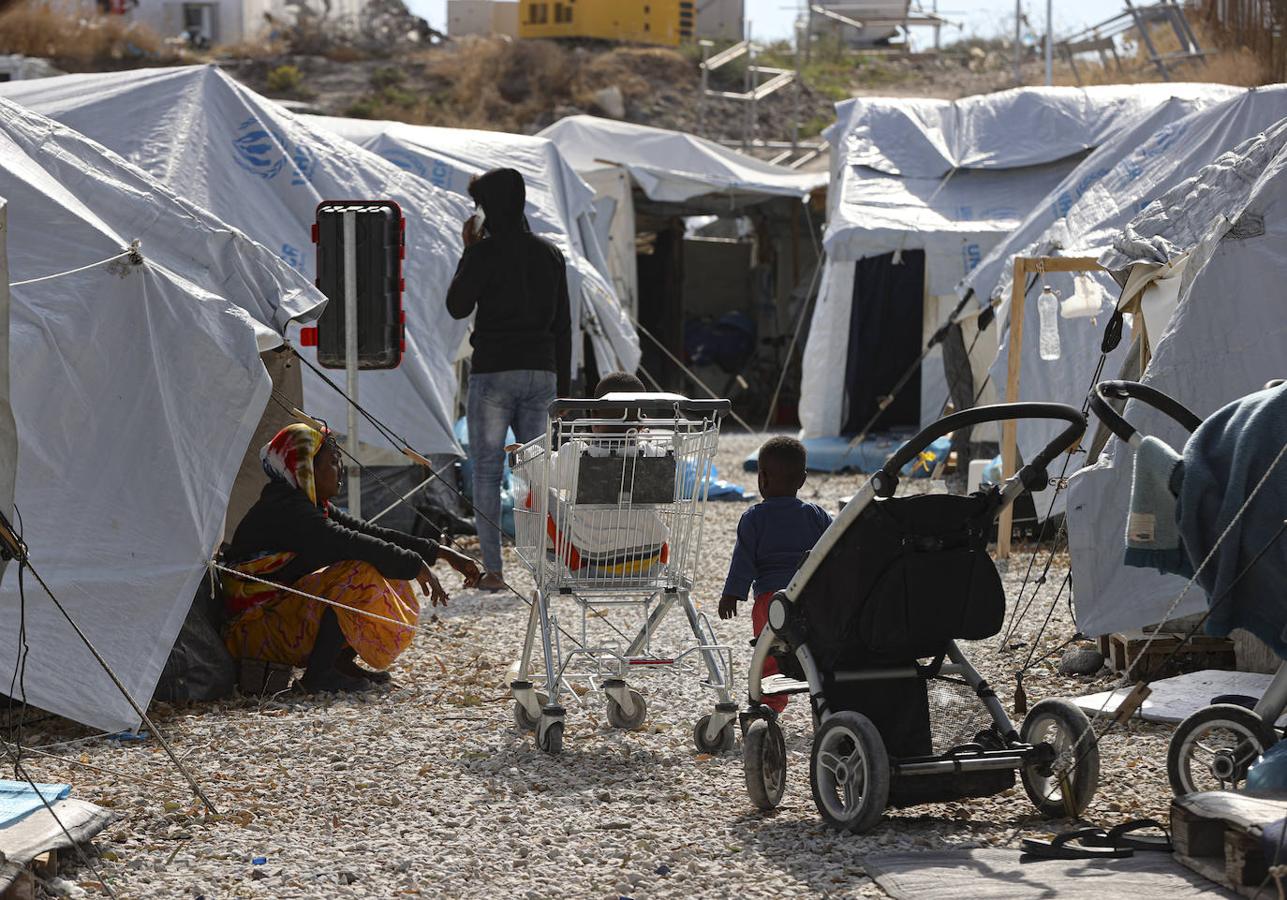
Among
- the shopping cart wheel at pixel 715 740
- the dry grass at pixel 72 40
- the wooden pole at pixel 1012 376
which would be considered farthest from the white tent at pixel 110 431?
the dry grass at pixel 72 40

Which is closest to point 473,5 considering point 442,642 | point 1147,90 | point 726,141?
point 726,141

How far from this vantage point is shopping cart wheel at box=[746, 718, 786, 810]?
174 inches

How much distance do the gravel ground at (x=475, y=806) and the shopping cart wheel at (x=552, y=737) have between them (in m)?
0.04

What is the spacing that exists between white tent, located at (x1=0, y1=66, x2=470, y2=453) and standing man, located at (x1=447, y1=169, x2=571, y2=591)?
164 cm

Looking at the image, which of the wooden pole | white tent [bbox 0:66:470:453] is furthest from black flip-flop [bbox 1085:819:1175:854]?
white tent [bbox 0:66:470:453]

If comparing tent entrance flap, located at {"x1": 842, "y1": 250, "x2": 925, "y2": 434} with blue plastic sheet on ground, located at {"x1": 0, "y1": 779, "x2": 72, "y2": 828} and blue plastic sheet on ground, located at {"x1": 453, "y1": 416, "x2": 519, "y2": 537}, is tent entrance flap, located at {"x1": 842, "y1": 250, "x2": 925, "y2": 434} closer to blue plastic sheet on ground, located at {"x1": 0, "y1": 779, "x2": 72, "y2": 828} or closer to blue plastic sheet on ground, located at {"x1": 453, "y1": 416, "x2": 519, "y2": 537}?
blue plastic sheet on ground, located at {"x1": 453, "y1": 416, "x2": 519, "y2": 537}

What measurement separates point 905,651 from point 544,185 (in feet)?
33.4

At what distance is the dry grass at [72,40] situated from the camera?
32.7 m

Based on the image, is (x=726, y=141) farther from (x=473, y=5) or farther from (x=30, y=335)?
(x=30, y=335)

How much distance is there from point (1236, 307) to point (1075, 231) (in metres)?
4.53

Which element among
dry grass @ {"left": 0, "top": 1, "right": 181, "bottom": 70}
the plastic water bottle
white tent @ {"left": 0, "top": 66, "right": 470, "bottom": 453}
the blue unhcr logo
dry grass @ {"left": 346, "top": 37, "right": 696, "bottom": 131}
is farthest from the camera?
dry grass @ {"left": 0, "top": 1, "right": 181, "bottom": 70}

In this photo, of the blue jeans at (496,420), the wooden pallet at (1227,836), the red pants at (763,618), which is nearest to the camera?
the wooden pallet at (1227,836)

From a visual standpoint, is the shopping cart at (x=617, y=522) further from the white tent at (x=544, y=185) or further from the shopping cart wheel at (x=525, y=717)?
the white tent at (x=544, y=185)

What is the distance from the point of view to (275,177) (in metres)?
10.3
